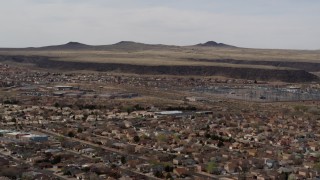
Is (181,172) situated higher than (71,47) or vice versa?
(71,47)

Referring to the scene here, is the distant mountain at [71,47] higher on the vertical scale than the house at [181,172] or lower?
higher

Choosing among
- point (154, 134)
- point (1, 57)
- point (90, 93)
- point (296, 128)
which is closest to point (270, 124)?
point (296, 128)

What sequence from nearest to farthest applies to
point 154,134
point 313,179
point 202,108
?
point 313,179 → point 154,134 → point 202,108

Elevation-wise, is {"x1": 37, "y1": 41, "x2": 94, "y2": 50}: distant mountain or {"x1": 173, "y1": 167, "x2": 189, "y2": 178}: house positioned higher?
{"x1": 37, "y1": 41, "x2": 94, "y2": 50}: distant mountain

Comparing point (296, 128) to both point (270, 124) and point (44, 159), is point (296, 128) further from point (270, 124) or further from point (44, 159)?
point (44, 159)

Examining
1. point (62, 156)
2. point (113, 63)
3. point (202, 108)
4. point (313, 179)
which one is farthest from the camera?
point (113, 63)

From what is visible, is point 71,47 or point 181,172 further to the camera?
point 71,47

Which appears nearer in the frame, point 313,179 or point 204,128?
point 313,179

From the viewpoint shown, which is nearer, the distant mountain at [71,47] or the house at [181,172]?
the house at [181,172]

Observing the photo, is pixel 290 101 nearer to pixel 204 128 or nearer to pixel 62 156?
pixel 204 128

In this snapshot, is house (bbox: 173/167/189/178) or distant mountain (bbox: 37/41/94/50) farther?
distant mountain (bbox: 37/41/94/50)
